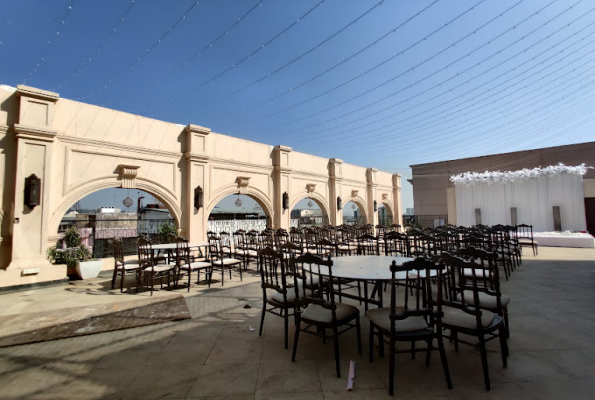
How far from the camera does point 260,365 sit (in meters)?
2.37

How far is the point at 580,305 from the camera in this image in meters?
3.64

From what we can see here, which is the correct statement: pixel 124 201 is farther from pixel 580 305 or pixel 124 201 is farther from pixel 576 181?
pixel 576 181

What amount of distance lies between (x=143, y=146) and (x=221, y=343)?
606cm

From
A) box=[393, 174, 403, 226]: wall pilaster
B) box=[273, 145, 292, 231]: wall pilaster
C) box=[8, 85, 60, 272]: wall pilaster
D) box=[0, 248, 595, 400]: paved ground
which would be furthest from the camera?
box=[393, 174, 403, 226]: wall pilaster

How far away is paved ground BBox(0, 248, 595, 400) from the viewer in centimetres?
199

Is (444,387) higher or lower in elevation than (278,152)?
lower

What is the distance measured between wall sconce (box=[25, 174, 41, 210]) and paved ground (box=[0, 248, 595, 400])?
3.70 meters

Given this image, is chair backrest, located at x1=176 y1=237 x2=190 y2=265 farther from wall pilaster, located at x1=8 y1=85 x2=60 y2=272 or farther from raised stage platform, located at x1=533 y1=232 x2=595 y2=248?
raised stage platform, located at x1=533 y1=232 x2=595 y2=248

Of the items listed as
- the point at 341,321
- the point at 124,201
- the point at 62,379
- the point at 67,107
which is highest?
the point at 67,107

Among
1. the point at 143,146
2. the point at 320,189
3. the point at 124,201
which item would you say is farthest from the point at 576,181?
the point at 124,201

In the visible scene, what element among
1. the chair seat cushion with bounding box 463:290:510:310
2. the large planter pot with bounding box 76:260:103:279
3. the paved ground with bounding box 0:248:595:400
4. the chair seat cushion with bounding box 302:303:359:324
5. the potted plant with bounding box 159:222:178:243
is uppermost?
the potted plant with bounding box 159:222:178:243

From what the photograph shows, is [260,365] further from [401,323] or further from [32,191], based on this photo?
[32,191]

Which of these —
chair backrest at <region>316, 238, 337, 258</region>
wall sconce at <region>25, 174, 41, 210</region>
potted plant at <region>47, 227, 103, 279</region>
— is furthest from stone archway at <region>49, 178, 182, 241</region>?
chair backrest at <region>316, 238, 337, 258</region>

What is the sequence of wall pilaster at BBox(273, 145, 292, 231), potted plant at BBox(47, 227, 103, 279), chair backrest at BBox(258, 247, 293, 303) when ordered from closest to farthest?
chair backrest at BBox(258, 247, 293, 303)
potted plant at BBox(47, 227, 103, 279)
wall pilaster at BBox(273, 145, 292, 231)
